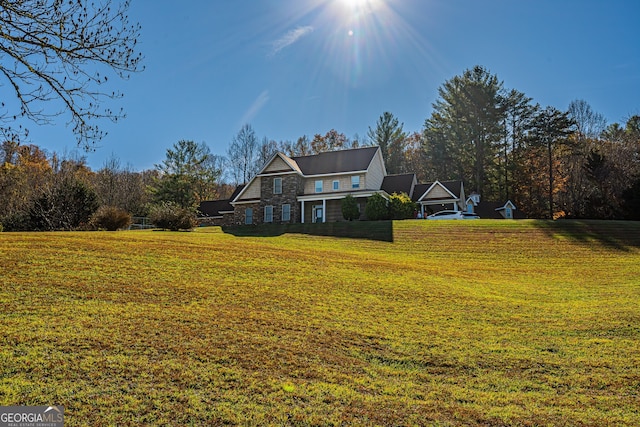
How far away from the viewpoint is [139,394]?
4.27 metres

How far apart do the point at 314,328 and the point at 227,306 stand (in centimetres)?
176

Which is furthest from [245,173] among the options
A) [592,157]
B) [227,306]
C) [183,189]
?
[227,306]

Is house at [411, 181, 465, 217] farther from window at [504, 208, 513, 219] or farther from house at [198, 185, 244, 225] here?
house at [198, 185, 244, 225]

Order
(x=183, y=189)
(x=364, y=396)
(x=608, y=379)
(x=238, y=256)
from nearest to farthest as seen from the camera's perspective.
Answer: (x=364, y=396) < (x=608, y=379) < (x=238, y=256) < (x=183, y=189)

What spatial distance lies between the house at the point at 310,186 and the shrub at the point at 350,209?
1872 millimetres

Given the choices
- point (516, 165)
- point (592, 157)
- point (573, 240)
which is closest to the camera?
point (573, 240)

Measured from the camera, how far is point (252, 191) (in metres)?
36.9

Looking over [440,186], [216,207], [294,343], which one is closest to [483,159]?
[440,186]

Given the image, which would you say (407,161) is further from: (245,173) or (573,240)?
(573,240)

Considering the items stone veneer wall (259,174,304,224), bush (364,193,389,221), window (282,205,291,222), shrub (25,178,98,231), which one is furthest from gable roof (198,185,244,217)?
shrub (25,178,98,231)

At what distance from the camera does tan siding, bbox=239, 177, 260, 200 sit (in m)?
36.7

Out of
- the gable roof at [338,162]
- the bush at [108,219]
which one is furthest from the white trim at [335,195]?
the bush at [108,219]

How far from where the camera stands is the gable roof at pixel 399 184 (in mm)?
36656

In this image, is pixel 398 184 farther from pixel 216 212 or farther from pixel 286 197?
pixel 216 212
